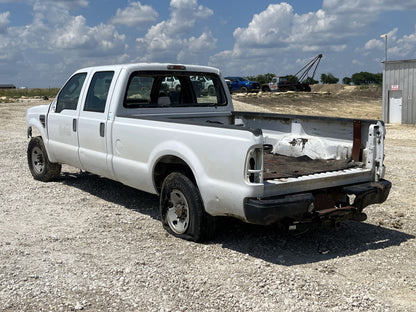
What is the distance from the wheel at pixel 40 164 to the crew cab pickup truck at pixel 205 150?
0.23m

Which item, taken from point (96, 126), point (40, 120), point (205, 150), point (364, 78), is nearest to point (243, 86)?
point (364, 78)

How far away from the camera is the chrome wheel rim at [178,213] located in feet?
20.1

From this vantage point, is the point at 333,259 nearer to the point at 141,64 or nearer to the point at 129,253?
the point at 129,253

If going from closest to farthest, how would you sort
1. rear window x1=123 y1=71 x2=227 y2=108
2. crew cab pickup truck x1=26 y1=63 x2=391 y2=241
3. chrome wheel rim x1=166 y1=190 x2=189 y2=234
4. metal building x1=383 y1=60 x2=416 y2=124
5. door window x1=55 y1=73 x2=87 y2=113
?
crew cab pickup truck x1=26 y1=63 x2=391 y2=241 < chrome wheel rim x1=166 y1=190 x2=189 y2=234 < rear window x1=123 y1=71 x2=227 y2=108 < door window x1=55 y1=73 x2=87 y2=113 < metal building x1=383 y1=60 x2=416 y2=124

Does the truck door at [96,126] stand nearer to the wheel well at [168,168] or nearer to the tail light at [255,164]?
the wheel well at [168,168]

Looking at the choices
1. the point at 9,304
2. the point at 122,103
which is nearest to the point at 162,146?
the point at 122,103

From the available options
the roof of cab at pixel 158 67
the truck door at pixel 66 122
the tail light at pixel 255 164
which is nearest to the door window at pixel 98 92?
the roof of cab at pixel 158 67

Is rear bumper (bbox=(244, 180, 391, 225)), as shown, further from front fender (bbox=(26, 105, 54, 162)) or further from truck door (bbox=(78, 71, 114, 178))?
front fender (bbox=(26, 105, 54, 162))

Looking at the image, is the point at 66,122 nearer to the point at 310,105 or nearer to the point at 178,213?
the point at 178,213

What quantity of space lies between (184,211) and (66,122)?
3.06 m

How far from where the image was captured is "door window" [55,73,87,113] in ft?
26.9

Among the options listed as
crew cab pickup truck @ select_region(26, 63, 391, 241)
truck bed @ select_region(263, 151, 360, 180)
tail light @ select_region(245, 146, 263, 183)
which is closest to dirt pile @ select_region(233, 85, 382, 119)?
crew cab pickup truck @ select_region(26, 63, 391, 241)

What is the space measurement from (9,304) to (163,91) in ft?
13.7

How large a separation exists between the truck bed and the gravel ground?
83cm
